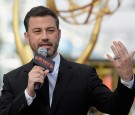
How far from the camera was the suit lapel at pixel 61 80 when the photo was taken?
174 centimetres

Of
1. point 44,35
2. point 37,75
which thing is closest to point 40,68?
point 37,75

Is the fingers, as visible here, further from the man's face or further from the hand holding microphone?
the man's face

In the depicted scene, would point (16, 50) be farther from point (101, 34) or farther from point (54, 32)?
point (54, 32)

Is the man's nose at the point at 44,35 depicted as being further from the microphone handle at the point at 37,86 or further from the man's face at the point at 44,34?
the microphone handle at the point at 37,86

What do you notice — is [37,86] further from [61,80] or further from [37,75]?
[61,80]

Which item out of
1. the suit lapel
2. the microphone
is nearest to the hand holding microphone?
the microphone

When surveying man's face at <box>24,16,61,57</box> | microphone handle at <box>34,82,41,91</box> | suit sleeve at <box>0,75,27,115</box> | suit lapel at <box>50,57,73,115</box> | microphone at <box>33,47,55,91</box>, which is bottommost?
suit sleeve at <box>0,75,27,115</box>

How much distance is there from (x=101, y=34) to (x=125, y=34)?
10.1 inches

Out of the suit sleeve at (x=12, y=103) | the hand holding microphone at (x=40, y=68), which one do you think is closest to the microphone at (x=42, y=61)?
the hand holding microphone at (x=40, y=68)

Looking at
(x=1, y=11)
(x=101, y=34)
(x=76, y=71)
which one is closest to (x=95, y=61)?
(x=101, y=34)

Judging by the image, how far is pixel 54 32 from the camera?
1.75 meters

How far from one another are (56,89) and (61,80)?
0.17 feet

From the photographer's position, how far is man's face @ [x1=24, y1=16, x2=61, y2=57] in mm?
1708

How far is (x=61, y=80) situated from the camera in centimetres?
178
